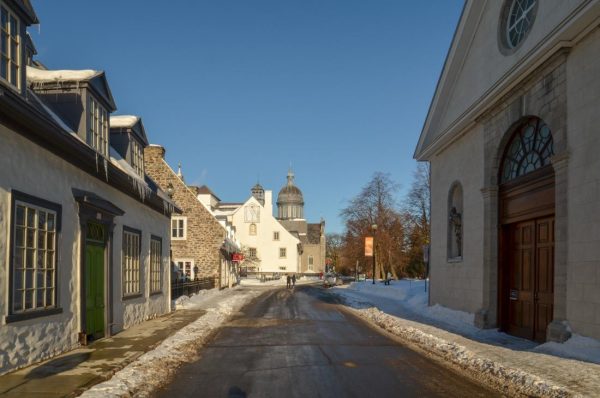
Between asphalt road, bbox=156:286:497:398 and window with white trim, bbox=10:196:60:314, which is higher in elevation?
window with white trim, bbox=10:196:60:314

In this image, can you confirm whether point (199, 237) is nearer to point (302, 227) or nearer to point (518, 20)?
point (518, 20)

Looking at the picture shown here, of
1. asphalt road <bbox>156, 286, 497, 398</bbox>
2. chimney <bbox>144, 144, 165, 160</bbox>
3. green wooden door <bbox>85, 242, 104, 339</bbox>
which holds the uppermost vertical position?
chimney <bbox>144, 144, 165, 160</bbox>

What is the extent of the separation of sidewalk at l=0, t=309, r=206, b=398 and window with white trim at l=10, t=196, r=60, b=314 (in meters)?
0.99

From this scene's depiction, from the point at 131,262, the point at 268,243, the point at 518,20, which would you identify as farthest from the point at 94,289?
the point at 268,243

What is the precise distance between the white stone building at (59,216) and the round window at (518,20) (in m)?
10.5

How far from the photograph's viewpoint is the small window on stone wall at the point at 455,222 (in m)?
18.4

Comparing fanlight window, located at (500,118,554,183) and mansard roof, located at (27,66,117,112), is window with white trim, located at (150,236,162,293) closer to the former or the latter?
mansard roof, located at (27,66,117,112)

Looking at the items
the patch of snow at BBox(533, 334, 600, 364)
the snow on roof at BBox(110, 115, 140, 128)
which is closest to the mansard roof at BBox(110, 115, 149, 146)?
the snow on roof at BBox(110, 115, 140, 128)

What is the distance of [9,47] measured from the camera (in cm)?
873

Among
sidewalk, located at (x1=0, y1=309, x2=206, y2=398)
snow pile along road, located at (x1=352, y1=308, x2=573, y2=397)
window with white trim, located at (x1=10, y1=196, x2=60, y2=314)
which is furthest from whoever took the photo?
window with white trim, located at (x1=10, y1=196, x2=60, y2=314)

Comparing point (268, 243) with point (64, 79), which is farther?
point (268, 243)

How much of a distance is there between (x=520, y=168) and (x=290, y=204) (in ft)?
308

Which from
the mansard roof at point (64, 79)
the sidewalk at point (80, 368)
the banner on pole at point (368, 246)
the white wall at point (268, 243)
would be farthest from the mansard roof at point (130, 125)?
the white wall at point (268, 243)

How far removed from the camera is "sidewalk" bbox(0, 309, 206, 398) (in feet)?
23.9
